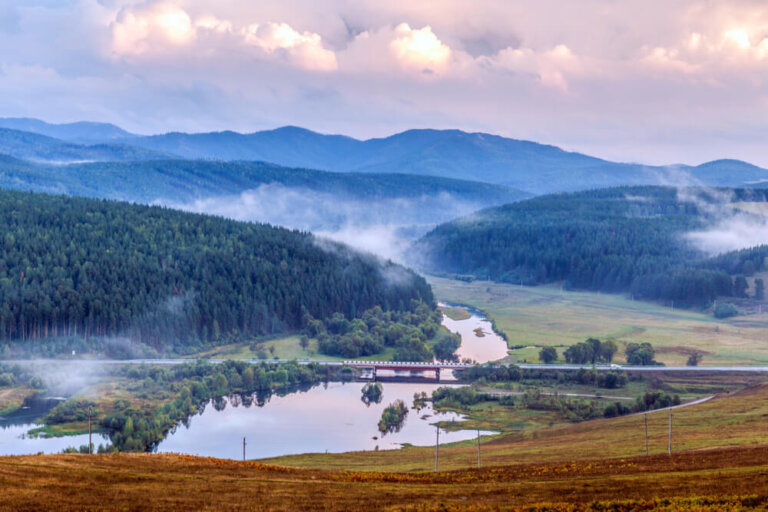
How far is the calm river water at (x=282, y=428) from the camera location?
336 ft

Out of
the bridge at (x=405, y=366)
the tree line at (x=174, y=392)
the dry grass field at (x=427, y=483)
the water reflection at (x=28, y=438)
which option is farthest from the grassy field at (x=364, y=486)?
the bridge at (x=405, y=366)

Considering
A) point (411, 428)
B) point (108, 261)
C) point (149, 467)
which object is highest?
point (108, 261)

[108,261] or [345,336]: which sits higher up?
[108,261]

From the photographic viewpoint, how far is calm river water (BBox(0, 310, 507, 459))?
336 feet

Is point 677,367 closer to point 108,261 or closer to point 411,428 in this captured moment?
point 411,428

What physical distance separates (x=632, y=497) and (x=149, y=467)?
34390mm

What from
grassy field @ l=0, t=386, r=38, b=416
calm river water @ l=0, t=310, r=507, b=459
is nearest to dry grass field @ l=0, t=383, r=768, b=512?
calm river water @ l=0, t=310, r=507, b=459

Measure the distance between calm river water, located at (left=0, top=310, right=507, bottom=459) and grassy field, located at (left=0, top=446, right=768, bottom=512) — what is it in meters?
38.4

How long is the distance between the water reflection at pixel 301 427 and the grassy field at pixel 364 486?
38.1 meters

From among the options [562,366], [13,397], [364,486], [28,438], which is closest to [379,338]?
[562,366]

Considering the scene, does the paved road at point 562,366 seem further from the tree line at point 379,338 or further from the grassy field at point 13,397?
the tree line at point 379,338

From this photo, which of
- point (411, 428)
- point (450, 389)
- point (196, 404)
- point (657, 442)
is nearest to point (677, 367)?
point (450, 389)

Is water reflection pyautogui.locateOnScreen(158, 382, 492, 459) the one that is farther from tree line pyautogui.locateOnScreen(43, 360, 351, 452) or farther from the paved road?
the paved road

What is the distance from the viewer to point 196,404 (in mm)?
128125
